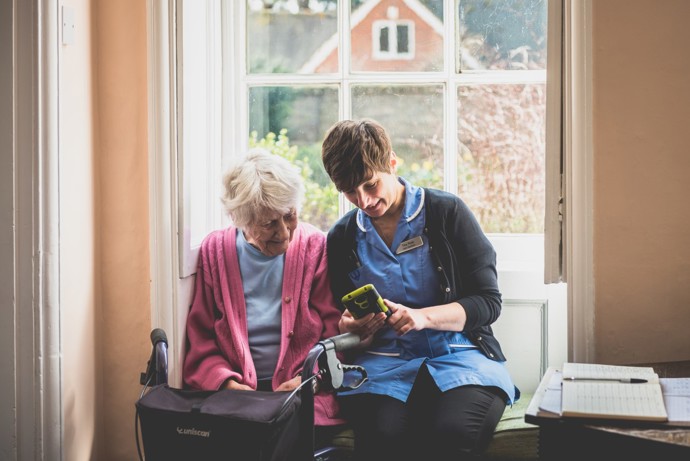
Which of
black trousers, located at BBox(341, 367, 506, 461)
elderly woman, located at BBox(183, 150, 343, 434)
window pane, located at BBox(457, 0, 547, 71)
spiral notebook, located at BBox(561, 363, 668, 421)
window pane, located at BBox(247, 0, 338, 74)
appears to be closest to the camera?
spiral notebook, located at BBox(561, 363, 668, 421)

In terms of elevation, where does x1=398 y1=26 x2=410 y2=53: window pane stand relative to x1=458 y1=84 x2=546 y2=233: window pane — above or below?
above

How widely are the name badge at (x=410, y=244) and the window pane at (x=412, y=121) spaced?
424 millimetres

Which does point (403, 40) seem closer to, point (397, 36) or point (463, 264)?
point (397, 36)

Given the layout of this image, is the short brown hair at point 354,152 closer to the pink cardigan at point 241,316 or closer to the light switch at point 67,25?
the pink cardigan at point 241,316

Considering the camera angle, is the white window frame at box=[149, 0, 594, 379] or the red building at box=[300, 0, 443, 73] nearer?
the white window frame at box=[149, 0, 594, 379]

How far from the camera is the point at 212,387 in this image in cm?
209

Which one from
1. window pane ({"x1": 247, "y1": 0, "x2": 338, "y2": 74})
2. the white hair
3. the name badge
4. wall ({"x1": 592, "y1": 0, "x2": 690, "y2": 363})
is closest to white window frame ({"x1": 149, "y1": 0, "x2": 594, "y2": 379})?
wall ({"x1": 592, "y1": 0, "x2": 690, "y2": 363})

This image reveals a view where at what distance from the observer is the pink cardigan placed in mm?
2143

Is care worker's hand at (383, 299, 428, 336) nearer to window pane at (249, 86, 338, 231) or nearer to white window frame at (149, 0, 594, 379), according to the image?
white window frame at (149, 0, 594, 379)

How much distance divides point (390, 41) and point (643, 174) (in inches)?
37.7

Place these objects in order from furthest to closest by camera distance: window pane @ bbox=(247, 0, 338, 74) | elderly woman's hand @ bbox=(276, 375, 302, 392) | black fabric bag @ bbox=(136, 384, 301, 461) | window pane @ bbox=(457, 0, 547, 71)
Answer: window pane @ bbox=(247, 0, 338, 74) < window pane @ bbox=(457, 0, 547, 71) < elderly woman's hand @ bbox=(276, 375, 302, 392) < black fabric bag @ bbox=(136, 384, 301, 461)

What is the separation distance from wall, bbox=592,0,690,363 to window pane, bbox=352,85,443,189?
61 centimetres

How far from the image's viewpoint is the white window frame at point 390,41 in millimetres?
2549

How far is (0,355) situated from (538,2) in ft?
6.31
